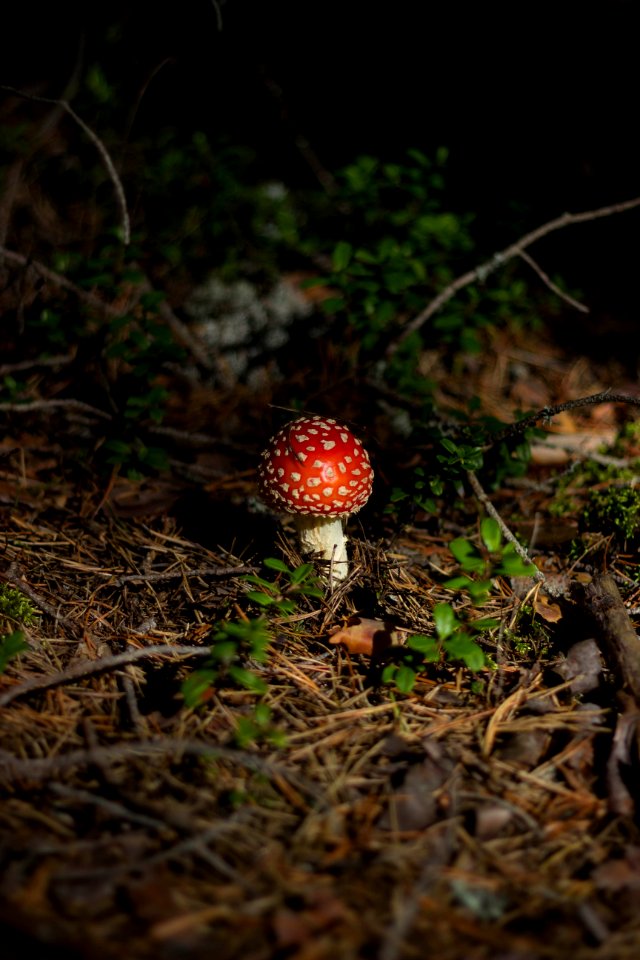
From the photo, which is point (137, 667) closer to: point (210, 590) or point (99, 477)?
point (210, 590)

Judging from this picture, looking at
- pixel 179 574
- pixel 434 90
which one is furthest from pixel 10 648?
pixel 434 90

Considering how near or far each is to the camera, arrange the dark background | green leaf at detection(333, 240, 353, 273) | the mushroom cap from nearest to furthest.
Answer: the mushroom cap < green leaf at detection(333, 240, 353, 273) < the dark background

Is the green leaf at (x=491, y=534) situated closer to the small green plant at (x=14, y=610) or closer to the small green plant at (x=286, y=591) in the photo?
the small green plant at (x=286, y=591)

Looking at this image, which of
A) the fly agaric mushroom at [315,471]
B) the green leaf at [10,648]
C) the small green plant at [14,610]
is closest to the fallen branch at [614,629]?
the fly agaric mushroom at [315,471]

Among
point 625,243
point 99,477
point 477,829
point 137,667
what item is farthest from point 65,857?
point 625,243

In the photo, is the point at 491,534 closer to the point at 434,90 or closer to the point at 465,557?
the point at 465,557

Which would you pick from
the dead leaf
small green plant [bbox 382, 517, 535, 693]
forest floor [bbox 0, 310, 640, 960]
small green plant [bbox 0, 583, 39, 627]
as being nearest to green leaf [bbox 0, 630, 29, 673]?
forest floor [bbox 0, 310, 640, 960]

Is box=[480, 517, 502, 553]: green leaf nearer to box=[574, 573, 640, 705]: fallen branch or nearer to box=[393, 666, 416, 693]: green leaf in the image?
box=[393, 666, 416, 693]: green leaf
